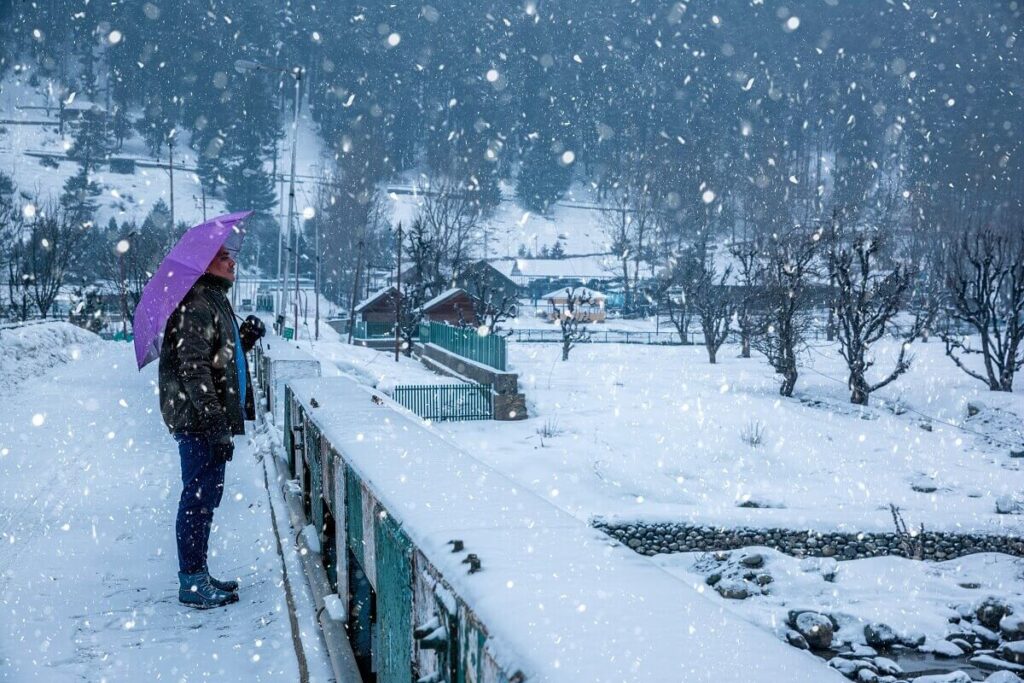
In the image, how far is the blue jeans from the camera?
3.64 m

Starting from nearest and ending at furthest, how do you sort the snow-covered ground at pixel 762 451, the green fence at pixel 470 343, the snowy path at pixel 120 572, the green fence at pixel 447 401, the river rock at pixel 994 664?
the snowy path at pixel 120 572, the river rock at pixel 994 664, the snow-covered ground at pixel 762 451, the green fence at pixel 447 401, the green fence at pixel 470 343

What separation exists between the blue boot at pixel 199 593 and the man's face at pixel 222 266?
144 centimetres

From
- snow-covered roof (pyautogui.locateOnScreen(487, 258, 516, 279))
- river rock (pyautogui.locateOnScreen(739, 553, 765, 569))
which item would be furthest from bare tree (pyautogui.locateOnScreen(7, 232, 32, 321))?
snow-covered roof (pyautogui.locateOnScreen(487, 258, 516, 279))

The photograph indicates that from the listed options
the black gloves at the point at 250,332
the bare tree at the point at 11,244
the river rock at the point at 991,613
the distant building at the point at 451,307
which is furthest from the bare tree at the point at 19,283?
the river rock at the point at 991,613

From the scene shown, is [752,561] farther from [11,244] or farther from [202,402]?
[11,244]

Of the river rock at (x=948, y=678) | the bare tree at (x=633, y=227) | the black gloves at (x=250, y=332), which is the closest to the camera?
the black gloves at (x=250, y=332)

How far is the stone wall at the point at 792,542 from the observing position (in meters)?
13.4

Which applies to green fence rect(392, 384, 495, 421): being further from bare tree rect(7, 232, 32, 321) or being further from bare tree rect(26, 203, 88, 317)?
bare tree rect(26, 203, 88, 317)

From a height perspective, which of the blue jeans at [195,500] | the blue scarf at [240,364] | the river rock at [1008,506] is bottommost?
the river rock at [1008,506]

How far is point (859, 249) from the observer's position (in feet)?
76.4

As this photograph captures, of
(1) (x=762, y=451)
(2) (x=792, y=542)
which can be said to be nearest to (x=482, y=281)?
(1) (x=762, y=451)

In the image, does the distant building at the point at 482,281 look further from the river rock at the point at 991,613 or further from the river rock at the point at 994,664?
the river rock at the point at 994,664

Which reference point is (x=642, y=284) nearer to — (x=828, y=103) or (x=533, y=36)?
(x=828, y=103)

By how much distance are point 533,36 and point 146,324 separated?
162m
